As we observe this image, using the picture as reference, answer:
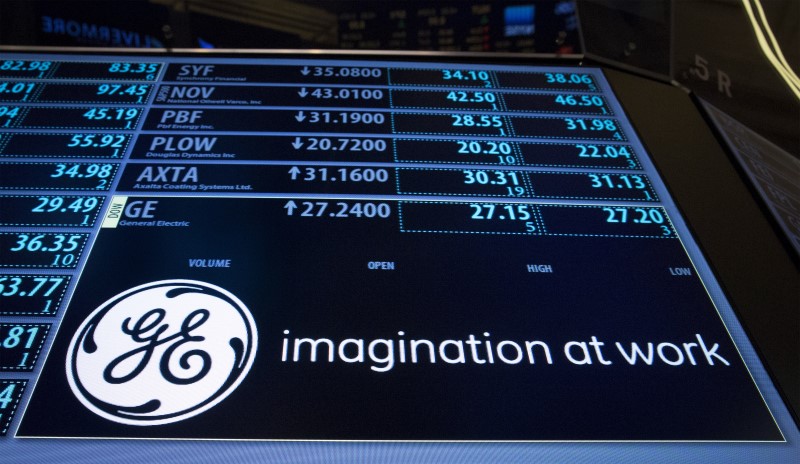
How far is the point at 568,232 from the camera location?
1.42 m

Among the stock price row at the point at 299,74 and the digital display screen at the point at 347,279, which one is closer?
the digital display screen at the point at 347,279

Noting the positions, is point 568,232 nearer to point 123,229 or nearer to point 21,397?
point 123,229

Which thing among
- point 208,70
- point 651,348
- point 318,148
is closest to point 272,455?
point 651,348

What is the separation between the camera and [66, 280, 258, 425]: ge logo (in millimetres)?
1062

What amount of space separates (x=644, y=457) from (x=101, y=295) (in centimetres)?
110

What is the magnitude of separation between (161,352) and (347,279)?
397 millimetres

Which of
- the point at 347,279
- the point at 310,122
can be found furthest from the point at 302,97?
the point at 347,279

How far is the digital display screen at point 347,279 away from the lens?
1.05 m

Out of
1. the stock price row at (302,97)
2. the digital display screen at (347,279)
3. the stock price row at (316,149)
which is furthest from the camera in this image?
the stock price row at (302,97)

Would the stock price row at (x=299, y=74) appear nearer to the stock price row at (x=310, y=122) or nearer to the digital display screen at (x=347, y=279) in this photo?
the digital display screen at (x=347, y=279)

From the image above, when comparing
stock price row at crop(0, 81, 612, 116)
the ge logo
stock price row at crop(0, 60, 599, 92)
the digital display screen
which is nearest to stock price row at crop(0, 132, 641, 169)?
the digital display screen

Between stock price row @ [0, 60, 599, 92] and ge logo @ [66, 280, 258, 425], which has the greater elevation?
stock price row @ [0, 60, 599, 92]

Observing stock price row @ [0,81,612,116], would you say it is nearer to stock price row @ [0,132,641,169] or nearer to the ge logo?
stock price row @ [0,132,641,169]

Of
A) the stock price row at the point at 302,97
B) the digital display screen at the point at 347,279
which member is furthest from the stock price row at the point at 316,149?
the stock price row at the point at 302,97
